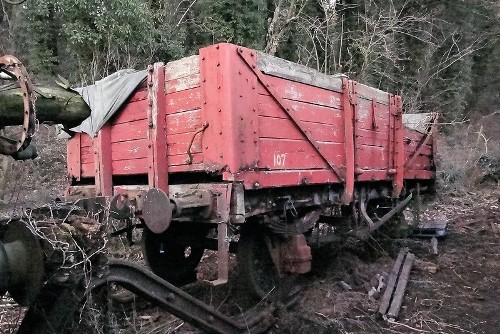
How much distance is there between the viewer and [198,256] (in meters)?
5.89

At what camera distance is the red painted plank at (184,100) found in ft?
13.2

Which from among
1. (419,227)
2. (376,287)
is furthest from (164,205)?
(419,227)

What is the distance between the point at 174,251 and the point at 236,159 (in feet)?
7.90

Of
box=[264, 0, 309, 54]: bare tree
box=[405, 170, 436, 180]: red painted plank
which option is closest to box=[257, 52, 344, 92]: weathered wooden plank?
box=[405, 170, 436, 180]: red painted plank

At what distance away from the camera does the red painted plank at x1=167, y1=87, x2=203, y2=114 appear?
4023mm

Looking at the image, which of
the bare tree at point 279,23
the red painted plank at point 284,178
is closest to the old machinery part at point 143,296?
the red painted plank at point 284,178

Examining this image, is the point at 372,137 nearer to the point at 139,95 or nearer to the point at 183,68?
the point at 183,68

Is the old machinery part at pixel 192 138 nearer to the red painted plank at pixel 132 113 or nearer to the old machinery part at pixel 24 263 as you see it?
the red painted plank at pixel 132 113

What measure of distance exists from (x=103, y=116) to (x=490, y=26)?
27.4m

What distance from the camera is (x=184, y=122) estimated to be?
13.6ft

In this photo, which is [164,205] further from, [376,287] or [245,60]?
[376,287]

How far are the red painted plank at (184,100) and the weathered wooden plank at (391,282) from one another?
280 centimetres

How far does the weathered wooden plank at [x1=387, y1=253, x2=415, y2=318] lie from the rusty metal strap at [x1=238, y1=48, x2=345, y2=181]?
1.42m

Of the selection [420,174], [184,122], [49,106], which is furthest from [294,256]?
[420,174]
